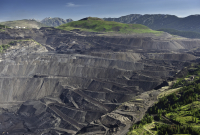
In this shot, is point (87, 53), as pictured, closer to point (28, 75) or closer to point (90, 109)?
point (28, 75)

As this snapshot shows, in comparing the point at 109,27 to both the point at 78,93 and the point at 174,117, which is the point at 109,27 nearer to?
the point at 78,93

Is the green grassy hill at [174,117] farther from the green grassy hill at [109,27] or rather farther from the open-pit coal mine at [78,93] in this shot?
the green grassy hill at [109,27]

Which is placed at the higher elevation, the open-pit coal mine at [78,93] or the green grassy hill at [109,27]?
the green grassy hill at [109,27]

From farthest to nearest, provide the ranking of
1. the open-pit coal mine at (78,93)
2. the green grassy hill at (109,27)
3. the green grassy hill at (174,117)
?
the green grassy hill at (109,27)
the open-pit coal mine at (78,93)
the green grassy hill at (174,117)

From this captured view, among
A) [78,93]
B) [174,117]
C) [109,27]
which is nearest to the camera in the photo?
[174,117]

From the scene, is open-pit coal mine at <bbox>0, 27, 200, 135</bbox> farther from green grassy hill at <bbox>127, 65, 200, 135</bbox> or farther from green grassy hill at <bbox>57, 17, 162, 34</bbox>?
green grassy hill at <bbox>57, 17, 162, 34</bbox>

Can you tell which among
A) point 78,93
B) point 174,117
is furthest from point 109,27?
point 174,117

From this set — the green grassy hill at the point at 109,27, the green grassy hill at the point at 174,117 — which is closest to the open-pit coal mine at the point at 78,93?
the green grassy hill at the point at 174,117

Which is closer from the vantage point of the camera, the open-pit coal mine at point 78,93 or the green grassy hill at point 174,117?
the green grassy hill at point 174,117

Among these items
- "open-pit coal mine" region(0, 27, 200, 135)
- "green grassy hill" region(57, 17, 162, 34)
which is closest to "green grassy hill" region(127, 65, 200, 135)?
"open-pit coal mine" region(0, 27, 200, 135)
